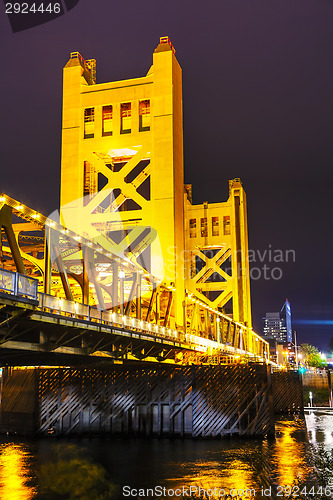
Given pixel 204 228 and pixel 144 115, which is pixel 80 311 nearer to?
pixel 144 115

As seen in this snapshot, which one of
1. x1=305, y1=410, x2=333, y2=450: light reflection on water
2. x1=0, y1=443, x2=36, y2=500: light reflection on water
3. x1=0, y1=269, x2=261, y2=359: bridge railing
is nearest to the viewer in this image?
x1=0, y1=269, x2=261, y2=359: bridge railing

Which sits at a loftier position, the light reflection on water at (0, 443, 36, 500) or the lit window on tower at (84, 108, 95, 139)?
the lit window on tower at (84, 108, 95, 139)

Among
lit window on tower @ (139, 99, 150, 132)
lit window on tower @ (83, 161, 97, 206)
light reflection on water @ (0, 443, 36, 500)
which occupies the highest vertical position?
lit window on tower @ (139, 99, 150, 132)

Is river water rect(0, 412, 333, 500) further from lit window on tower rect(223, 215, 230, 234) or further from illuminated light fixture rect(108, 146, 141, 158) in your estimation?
lit window on tower rect(223, 215, 230, 234)

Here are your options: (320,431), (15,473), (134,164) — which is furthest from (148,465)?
(134,164)

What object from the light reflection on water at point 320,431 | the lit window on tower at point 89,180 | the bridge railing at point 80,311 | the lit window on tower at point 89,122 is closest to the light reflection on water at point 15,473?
the bridge railing at point 80,311

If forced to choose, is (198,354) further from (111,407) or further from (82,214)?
(82,214)

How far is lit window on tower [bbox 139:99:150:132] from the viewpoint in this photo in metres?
66.2

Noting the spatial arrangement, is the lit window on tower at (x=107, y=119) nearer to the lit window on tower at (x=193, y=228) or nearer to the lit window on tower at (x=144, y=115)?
the lit window on tower at (x=144, y=115)

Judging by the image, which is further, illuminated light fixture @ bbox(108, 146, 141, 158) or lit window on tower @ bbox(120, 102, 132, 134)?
illuminated light fixture @ bbox(108, 146, 141, 158)

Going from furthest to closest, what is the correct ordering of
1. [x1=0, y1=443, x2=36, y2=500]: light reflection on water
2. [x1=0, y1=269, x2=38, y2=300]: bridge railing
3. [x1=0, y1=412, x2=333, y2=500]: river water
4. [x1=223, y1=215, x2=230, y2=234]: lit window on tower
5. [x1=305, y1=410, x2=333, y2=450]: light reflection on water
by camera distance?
[x1=223, y1=215, x2=230, y2=234]: lit window on tower
[x1=305, y1=410, x2=333, y2=450]: light reflection on water
[x1=0, y1=412, x2=333, y2=500]: river water
[x1=0, y1=443, x2=36, y2=500]: light reflection on water
[x1=0, y1=269, x2=38, y2=300]: bridge railing

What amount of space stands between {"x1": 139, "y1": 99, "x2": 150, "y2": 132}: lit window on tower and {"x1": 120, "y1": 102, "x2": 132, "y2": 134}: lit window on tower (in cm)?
126

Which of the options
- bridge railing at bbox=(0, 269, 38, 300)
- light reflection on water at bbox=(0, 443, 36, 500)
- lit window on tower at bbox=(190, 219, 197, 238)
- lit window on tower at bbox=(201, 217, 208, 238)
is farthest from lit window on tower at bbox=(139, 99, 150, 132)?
bridge railing at bbox=(0, 269, 38, 300)

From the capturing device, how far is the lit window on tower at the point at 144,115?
6625cm
